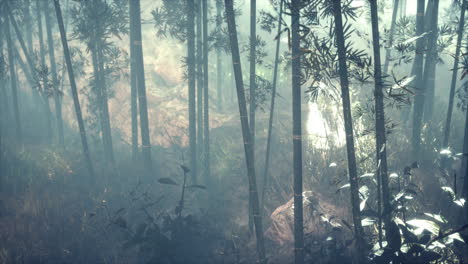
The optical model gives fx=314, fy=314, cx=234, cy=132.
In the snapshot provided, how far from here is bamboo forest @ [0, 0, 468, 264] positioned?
11.0 feet

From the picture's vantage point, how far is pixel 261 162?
811cm

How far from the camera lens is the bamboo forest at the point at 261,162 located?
3.36 meters

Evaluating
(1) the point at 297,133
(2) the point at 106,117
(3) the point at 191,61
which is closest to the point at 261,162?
(3) the point at 191,61

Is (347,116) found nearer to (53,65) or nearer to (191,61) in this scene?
(191,61)

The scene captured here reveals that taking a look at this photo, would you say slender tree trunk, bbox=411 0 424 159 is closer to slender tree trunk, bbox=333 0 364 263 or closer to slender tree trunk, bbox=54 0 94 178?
slender tree trunk, bbox=333 0 364 263

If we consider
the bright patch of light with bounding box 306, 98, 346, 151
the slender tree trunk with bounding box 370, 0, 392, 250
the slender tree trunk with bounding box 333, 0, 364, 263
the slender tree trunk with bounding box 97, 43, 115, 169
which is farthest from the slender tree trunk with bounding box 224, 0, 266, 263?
the slender tree trunk with bounding box 97, 43, 115, 169

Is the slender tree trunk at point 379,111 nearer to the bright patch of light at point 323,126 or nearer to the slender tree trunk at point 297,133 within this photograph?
the slender tree trunk at point 297,133

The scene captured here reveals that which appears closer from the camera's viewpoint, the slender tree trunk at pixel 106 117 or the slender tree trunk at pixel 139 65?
the slender tree trunk at pixel 139 65

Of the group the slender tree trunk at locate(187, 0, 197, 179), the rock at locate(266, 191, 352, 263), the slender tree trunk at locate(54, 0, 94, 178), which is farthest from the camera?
the slender tree trunk at locate(187, 0, 197, 179)

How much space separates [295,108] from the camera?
394 cm

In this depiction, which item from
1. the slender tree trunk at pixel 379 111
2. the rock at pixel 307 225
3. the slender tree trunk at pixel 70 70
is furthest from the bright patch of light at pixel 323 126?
the slender tree trunk at pixel 70 70

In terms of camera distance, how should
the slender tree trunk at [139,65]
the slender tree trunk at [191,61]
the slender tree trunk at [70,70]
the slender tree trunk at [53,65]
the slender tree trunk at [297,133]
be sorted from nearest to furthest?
the slender tree trunk at [297,133] → the slender tree trunk at [70,70] → the slender tree trunk at [191,61] → the slender tree trunk at [139,65] → the slender tree trunk at [53,65]

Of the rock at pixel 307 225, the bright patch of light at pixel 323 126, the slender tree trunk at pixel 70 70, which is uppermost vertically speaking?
the slender tree trunk at pixel 70 70

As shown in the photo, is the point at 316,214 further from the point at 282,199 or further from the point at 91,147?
the point at 91,147
